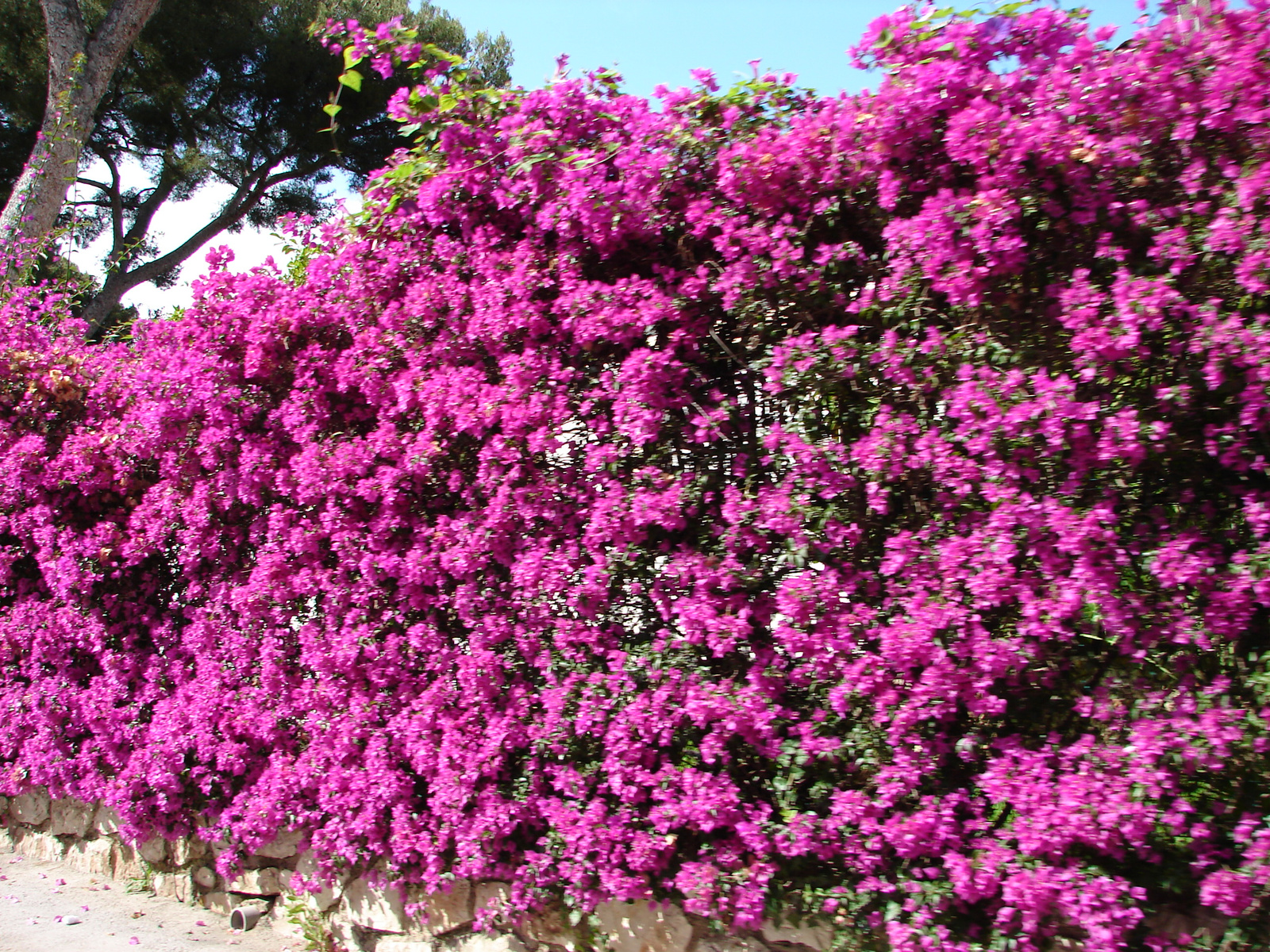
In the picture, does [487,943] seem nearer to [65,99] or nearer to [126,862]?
[126,862]

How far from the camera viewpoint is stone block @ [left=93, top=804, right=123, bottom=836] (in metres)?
4.98

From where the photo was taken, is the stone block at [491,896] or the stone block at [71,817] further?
the stone block at [71,817]

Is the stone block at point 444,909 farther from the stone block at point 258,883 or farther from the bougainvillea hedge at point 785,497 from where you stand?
the stone block at point 258,883

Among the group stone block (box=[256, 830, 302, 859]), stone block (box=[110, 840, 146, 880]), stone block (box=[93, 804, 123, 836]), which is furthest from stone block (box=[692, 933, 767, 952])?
stone block (box=[93, 804, 123, 836])

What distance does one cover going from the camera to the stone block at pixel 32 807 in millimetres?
5410

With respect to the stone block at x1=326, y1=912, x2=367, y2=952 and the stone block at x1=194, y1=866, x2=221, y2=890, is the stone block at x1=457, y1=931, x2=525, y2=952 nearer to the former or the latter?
the stone block at x1=326, y1=912, x2=367, y2=952

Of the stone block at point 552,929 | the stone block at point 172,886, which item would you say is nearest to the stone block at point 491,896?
the stone block at point 552,929

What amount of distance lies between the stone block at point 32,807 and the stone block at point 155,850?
3.04ft

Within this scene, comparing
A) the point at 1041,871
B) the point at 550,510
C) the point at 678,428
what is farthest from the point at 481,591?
the point at 1041,871

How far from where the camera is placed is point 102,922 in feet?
14.8

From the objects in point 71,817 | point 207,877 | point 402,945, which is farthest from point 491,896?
point 71,817

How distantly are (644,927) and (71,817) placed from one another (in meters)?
3.60

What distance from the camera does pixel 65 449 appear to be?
482 centimetres

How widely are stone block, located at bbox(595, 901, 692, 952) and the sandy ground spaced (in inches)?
63.1
